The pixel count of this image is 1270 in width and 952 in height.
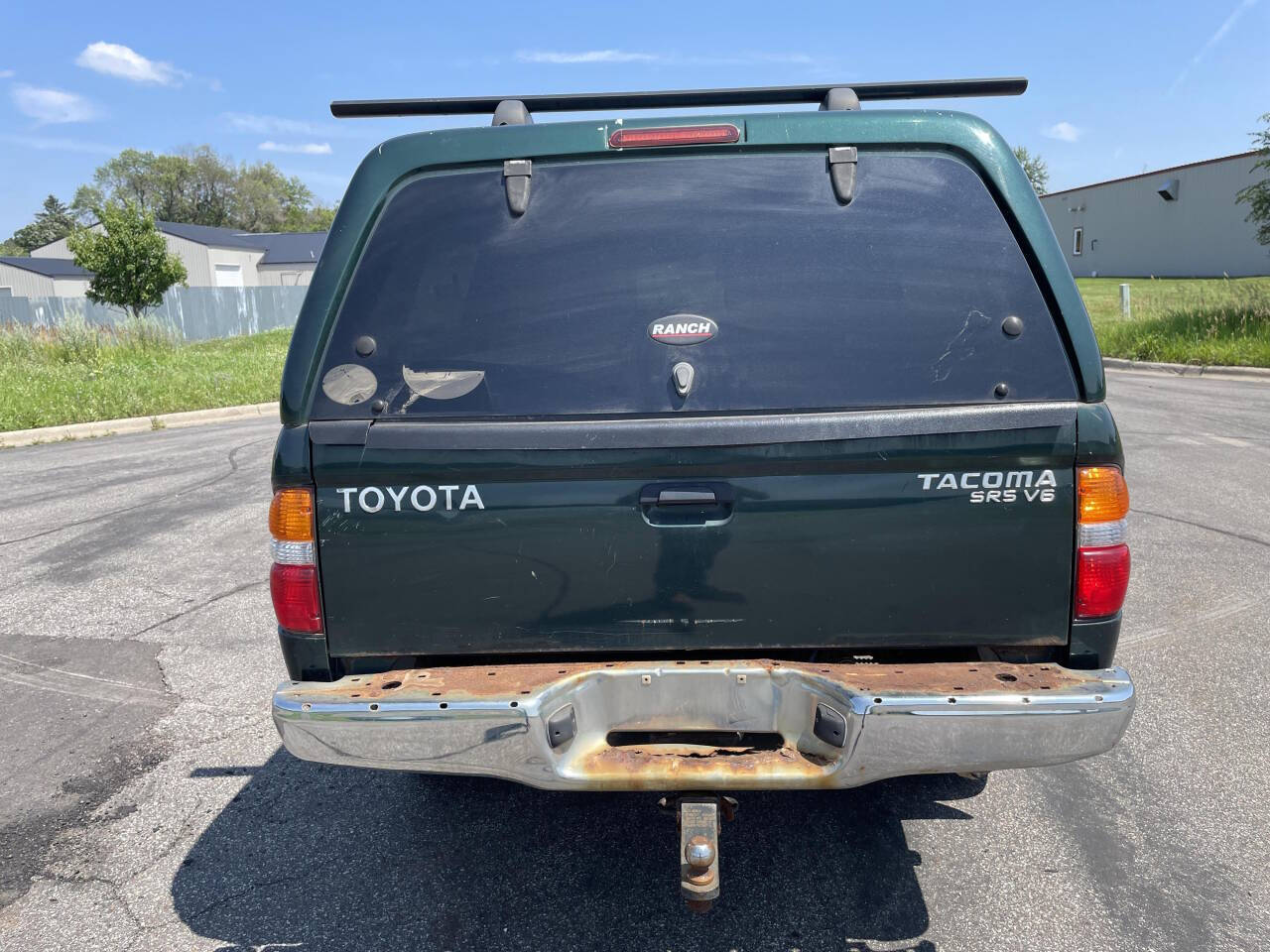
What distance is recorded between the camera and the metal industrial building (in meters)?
40.4

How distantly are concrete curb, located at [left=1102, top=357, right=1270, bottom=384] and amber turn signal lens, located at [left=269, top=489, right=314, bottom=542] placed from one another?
15.0 metres

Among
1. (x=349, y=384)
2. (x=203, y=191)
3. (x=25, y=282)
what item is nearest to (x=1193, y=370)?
(x=349, y=384)

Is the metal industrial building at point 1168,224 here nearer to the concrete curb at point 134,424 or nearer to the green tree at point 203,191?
the concrete curb at point 134,424

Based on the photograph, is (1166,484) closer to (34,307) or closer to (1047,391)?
(1047,391)

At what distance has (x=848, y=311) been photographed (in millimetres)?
2664

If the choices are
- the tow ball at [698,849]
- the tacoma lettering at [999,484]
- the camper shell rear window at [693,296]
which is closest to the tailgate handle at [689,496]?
the camper shell rear window at [693,296]

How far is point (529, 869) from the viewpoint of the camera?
320 centimetres

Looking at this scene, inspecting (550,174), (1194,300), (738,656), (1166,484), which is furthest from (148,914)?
(1194,300)

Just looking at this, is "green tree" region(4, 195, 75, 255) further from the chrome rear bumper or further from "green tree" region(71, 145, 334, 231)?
the chrome rear bumper

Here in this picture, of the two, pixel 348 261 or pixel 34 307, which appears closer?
pixel 348 261

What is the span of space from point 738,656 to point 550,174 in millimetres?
1466

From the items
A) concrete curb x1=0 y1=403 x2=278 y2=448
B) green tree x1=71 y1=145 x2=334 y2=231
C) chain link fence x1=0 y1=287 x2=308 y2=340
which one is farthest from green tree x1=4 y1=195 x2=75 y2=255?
concrete curb x1=0 y1=403 x2=278 y2=448

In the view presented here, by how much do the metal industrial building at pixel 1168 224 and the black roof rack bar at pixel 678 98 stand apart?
37038 millimetres

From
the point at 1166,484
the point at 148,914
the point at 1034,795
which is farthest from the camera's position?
the point at 1166,484
